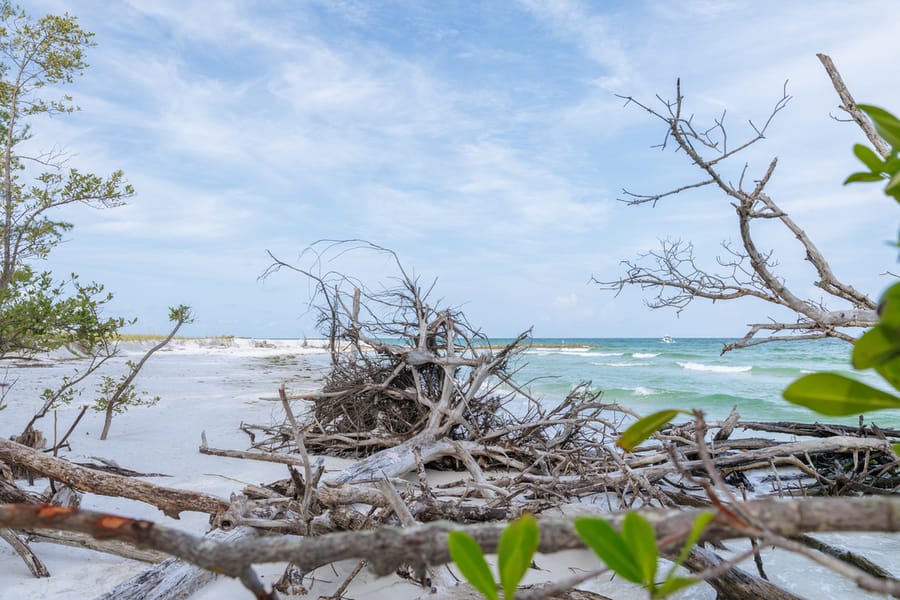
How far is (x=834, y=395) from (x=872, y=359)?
6 centimetres

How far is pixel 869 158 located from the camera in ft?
1.79

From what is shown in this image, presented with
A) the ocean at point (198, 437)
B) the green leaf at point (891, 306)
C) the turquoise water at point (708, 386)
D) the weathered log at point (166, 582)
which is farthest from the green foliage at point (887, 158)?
the turquoise water at point (708, 386)

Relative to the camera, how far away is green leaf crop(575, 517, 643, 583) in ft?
1.23

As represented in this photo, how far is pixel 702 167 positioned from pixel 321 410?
14.7 feet

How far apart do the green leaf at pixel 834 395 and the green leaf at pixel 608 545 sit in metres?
0.16

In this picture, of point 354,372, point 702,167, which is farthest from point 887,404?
point 354,372

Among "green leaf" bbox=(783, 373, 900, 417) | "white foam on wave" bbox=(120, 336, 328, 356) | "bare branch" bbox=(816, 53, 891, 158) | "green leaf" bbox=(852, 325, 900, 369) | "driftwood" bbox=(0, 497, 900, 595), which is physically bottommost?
"white foam on wave" bbox=(120, 336, 328, 356)

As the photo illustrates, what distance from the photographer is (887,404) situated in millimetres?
414

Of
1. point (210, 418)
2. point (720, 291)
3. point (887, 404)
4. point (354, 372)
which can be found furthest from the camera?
point (210, 418)

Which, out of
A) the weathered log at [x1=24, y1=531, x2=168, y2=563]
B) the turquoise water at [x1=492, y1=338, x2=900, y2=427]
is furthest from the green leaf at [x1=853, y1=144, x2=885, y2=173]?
the turquoise water at [x1=492, y1=338, x2=900, y2=427]

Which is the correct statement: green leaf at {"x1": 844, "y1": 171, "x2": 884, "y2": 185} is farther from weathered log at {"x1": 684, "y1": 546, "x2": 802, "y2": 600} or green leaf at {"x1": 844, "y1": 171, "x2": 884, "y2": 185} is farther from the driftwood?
weathered log at {"x1": 684, "y1": 546, "x2": 802, "y2": 600}

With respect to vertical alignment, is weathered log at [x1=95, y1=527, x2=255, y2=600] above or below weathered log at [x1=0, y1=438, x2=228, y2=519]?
below

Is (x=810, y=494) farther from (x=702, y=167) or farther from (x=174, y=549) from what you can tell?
(x=174, y=549)

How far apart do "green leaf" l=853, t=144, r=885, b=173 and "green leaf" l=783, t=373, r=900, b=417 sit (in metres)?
0.25
